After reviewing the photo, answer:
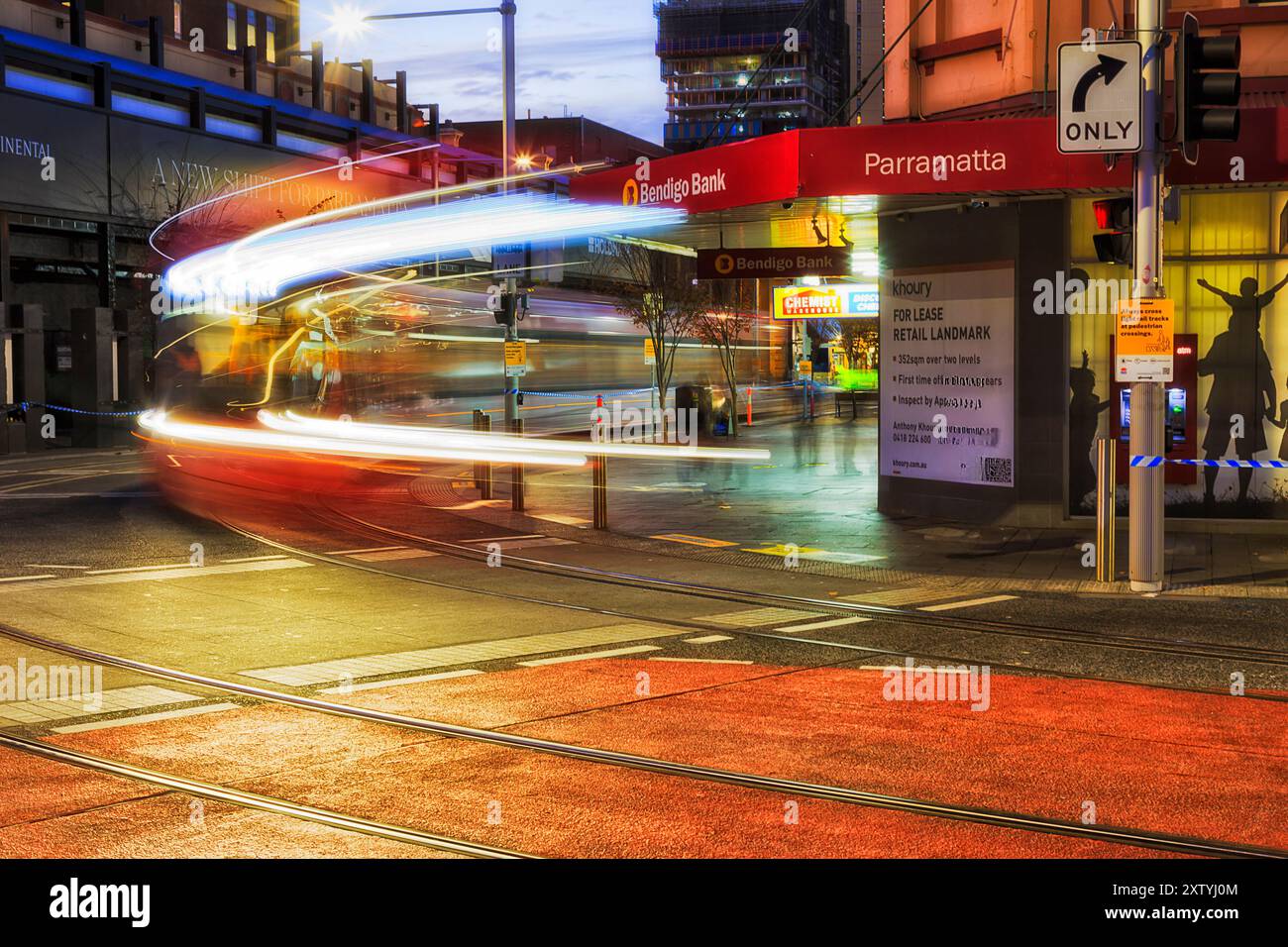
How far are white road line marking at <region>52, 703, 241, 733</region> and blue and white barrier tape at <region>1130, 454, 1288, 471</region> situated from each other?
8145 mm

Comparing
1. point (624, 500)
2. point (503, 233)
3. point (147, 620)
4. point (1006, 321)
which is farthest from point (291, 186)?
point (147, 620)

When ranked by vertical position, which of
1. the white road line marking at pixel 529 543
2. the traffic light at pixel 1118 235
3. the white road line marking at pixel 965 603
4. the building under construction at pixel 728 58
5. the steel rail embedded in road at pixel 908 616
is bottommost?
the white road line marking at pixel 965 603

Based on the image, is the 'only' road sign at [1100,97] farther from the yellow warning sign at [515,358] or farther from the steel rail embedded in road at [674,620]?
the yellow warning sign at [515,358]

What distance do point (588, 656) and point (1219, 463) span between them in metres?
8.67

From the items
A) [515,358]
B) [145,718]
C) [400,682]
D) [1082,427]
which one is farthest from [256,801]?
[515,358]

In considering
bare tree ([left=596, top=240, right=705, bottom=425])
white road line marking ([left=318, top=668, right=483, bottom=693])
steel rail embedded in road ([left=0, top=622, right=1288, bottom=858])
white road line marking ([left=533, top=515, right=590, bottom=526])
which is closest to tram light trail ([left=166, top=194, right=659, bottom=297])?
bare tree ([left=596, top=240, right=705, bottom=425])

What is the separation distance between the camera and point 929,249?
17.8 m

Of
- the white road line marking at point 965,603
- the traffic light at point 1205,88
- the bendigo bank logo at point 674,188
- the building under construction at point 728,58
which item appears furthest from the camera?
the building under construction at point 728,58

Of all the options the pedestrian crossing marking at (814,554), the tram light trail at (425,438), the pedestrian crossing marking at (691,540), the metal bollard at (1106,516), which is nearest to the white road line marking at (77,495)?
the tram light trail at (425,438)

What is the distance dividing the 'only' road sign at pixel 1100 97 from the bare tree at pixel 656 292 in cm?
2176

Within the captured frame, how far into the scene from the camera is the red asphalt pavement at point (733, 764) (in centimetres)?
577

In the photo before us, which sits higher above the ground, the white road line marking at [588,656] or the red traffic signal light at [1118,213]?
the red traffic signal light at [1118,213]
